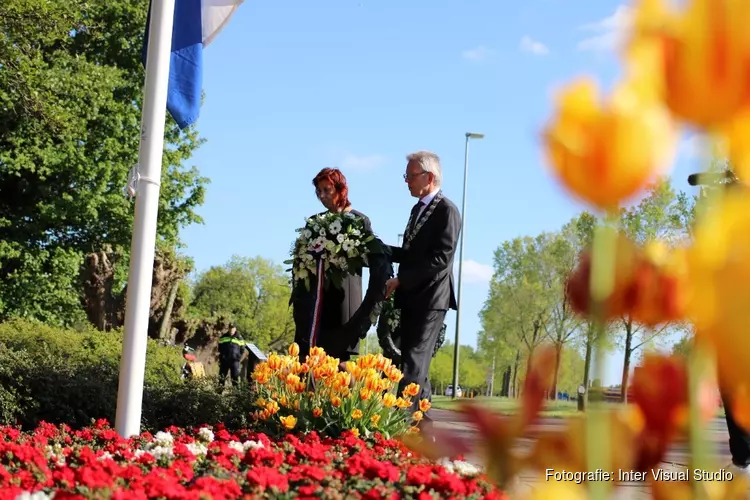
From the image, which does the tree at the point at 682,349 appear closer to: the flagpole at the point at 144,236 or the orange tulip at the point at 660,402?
the orange tulip at the point at 660,402

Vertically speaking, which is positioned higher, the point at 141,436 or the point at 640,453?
the point at 640,453

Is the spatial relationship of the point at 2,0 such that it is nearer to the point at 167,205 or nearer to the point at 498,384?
the point at 167,205

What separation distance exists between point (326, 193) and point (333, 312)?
104 cm

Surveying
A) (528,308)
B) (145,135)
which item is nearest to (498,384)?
(145,135)

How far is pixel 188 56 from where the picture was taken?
7.90 m

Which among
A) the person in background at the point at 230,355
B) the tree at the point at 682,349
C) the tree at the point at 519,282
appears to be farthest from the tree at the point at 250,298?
the tree at the point at 682,349

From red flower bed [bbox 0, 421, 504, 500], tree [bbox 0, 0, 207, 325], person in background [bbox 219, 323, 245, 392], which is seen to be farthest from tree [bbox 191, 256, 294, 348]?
red flower bed [bbox 0, 421, 504, 500]

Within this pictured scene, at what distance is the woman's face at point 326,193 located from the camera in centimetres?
757

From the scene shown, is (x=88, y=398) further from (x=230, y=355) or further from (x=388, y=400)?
(x=230, y=355)

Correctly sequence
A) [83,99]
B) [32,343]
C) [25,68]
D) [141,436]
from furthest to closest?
[83,99] < [25,68] < [32,343] < [141,436]

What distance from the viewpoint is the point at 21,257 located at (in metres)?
27.3

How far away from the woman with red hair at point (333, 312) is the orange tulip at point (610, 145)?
660cm

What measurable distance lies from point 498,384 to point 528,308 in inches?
1399

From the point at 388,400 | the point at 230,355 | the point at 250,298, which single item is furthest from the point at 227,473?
the point at 250,298
